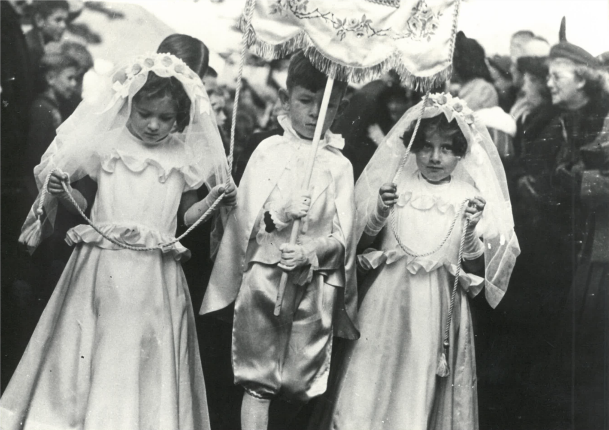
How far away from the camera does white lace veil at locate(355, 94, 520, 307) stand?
401 cm

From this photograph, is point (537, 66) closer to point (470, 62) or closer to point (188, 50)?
point (470, 62)

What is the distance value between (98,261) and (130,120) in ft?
2.07

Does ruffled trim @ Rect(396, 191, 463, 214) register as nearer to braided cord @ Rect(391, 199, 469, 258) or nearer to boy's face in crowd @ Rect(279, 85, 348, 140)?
braided cord @ Rect(391, 199, 469, 258)

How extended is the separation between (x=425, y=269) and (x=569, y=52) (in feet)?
4.55

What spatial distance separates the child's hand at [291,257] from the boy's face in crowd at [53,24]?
1.49 metres

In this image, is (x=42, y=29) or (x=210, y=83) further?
(x=210, y=83)

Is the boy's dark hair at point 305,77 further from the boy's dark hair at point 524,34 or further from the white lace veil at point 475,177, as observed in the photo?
the boy's dark hair at point 524,34

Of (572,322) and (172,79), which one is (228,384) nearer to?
(172,79)

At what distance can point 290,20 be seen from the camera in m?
A: 3.71

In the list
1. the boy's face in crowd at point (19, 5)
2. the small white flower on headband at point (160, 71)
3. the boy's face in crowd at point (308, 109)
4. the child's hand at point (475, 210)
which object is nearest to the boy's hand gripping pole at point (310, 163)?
the boy's face in crowd at point (308, 109)

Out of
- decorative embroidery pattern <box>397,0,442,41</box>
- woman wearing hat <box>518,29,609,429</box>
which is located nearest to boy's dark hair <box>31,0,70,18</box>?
decorative embroidery pattern <box>397,0,442,41</box>

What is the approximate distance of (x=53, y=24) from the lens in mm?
4043

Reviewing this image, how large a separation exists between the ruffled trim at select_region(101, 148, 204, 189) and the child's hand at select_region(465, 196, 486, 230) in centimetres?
120

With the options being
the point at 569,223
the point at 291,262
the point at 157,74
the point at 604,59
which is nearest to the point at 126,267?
the point at 291,262
